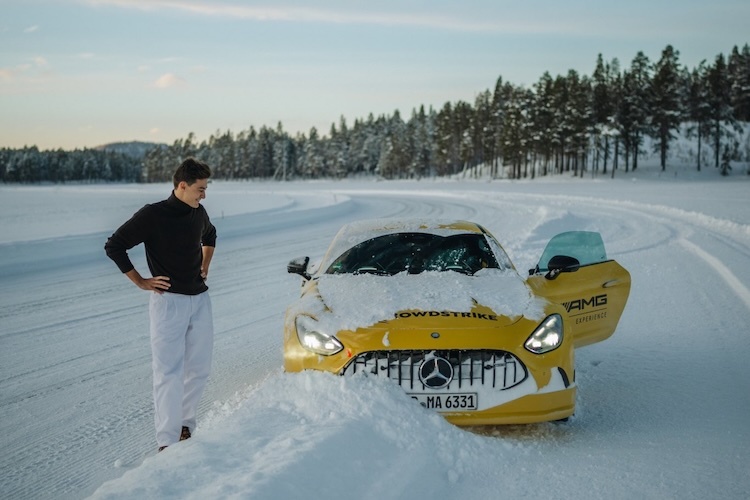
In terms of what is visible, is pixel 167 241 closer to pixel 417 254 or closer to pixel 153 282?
pixel 153 282

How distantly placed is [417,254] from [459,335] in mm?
1697

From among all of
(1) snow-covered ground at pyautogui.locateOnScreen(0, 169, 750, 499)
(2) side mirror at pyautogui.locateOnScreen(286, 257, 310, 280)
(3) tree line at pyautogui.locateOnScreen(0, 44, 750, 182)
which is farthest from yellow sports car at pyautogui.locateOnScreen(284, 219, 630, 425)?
(3) tree line at pyautogui.locateOnScreen(0, 44, 750, 182)

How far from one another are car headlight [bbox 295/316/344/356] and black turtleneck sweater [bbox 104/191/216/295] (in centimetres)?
73

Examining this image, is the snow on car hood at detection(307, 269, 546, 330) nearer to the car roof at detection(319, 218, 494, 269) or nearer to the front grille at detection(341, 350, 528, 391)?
the front grille at detection(341, 350, 528, 391)

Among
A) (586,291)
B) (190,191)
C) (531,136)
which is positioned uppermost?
(531,136)

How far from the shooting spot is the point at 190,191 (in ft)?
12.4

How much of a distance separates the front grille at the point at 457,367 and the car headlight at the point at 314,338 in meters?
0.17

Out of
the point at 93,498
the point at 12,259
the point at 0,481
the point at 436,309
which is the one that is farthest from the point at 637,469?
the point at 12,259

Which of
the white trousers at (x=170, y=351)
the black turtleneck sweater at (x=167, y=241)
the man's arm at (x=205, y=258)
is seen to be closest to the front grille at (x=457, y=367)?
the white trousers at (x=170, y=351)

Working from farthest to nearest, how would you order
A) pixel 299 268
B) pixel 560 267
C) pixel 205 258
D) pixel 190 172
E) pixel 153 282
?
pixel 299 268
pixel 560 267
pixel 205 258
pixel 190 172
pixel 153 282

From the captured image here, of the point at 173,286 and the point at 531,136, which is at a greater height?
the point at 531,136

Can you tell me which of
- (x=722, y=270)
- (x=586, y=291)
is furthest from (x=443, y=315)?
(x=722, y=270)

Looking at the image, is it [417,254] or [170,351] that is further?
[417,254]

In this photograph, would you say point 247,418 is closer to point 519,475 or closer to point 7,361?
point 519,475
